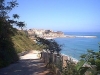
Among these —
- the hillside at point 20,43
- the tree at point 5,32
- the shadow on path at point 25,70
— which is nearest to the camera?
the shadow on path at point 25,70

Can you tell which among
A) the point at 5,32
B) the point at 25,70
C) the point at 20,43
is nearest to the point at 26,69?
the point at 25,70

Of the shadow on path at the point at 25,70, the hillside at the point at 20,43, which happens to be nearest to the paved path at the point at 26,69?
the shadow on path at the point at 25,70

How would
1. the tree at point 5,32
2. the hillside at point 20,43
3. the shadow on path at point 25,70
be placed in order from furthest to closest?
the hillside at point 20,43, the tree at point 5,32, the shadow on path at point 25,70

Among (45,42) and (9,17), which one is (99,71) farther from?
(9,17)

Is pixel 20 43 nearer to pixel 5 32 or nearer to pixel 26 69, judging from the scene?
pixel 5 32

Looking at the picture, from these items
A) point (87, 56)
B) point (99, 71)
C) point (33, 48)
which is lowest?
point (33, 48)

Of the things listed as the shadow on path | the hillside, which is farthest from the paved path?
the hillside

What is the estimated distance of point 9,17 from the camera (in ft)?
67.6

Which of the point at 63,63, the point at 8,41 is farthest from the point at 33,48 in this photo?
the point at 63,63

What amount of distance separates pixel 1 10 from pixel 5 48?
12.8 ft

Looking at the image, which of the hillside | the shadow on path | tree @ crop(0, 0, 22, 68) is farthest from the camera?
the hillside

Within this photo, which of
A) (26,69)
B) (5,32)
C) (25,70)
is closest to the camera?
(25,70)

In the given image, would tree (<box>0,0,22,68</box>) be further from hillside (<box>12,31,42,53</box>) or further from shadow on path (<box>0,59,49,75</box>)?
hillside (<box>12,31,42,53</box>)

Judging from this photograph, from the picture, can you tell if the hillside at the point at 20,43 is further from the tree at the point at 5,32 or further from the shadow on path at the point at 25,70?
the shadow on path at the point at 25,70
